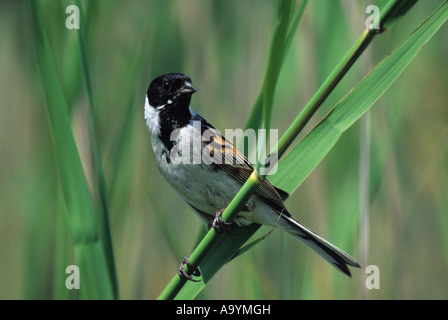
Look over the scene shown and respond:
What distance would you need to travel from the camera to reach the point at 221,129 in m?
2.51

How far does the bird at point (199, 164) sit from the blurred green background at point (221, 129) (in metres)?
0.11

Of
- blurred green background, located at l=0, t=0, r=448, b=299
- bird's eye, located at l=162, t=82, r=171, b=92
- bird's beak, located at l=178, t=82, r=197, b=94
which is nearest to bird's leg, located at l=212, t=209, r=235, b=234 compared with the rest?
blurred green background, located at l=0, t=0, r=448, b=299

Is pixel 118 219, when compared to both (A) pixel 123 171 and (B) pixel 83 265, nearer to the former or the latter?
(A) pixel 123 171

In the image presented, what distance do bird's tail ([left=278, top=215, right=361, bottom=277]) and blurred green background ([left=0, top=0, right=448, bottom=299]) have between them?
8cm

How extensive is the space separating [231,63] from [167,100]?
0.53 meters

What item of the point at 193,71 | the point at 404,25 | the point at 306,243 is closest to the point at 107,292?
the point at 306,243

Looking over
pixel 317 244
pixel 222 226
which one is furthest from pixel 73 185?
pixel 317 244

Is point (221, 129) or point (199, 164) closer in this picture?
point (199, 164)

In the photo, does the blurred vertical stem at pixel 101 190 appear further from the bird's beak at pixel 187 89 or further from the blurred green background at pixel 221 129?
the bird's beak at pixel 187 89

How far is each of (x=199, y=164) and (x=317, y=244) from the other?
614 millimetres

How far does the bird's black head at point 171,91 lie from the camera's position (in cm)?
222

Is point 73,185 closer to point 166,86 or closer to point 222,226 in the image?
point 222,226

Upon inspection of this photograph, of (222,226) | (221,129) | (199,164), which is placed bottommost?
(222,226)

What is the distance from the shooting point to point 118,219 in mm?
2016
